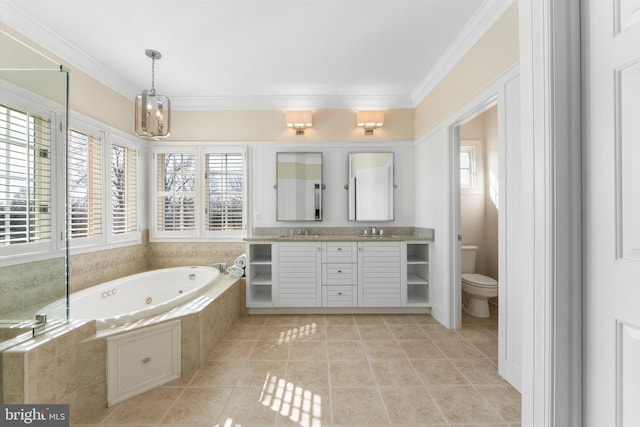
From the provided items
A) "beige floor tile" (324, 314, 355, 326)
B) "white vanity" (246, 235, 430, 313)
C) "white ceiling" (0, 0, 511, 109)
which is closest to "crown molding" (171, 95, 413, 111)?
"white ceiling" (0, 0, 511, 109)

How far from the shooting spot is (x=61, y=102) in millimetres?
1623

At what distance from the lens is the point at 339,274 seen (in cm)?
315

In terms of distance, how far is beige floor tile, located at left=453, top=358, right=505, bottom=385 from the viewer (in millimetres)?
1923

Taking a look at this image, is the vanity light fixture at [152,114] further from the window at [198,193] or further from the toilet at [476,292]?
the toilet at [476,292]

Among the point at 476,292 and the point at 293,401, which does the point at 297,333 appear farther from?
the point at 476,292

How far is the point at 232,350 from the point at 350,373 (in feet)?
3.41

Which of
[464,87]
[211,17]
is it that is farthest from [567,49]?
[211,17]

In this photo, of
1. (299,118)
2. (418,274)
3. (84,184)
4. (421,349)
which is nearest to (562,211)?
(421,349)

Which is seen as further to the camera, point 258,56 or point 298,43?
point 258,56

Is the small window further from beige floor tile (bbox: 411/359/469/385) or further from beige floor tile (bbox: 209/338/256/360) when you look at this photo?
beige floor tile (bbox: 209/338/256/360)

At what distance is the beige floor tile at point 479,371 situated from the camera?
1.92 m

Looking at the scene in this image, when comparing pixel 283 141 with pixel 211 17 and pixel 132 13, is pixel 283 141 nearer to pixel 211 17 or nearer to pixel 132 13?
pixel 211 17

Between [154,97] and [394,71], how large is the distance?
2.29m

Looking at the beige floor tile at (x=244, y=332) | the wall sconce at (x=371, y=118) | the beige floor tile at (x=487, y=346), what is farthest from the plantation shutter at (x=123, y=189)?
the beige floor tile at (x=487, y=346)
